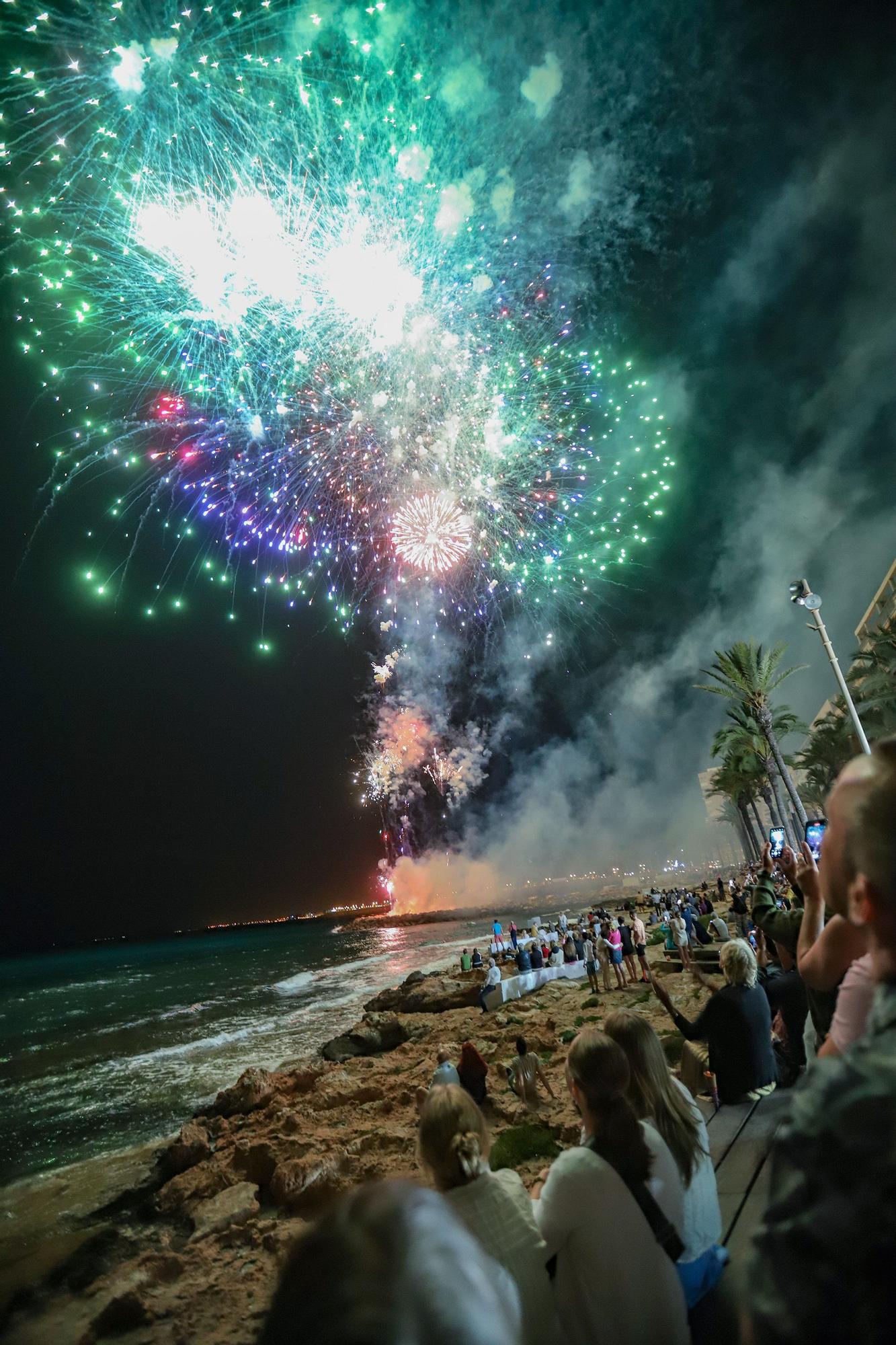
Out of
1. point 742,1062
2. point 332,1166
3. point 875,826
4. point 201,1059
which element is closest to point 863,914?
point 875,826

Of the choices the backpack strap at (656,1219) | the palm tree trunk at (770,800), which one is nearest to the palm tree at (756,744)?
the palm tree trunk at (770,800)

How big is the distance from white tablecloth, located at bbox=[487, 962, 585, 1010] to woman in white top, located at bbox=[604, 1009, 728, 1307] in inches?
643

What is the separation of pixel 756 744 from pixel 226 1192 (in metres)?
35.0

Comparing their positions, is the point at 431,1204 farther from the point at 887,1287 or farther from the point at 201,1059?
the point at 201,1059

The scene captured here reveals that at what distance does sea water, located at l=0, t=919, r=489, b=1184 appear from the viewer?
13.0 m

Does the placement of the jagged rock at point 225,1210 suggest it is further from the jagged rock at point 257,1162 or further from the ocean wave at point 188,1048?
the ocean wave at point 188,1048

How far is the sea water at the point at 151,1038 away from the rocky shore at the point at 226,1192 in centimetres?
249

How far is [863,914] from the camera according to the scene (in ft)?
4.99

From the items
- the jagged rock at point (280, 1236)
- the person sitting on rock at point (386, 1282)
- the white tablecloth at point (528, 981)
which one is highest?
the person sitting on rock at point (386, 1282)

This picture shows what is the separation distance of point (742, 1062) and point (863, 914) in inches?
177

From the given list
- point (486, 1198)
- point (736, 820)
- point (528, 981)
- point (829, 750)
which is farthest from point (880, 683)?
point (736, 820)

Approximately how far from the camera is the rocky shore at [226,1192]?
19.4 ft

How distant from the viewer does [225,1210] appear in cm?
752

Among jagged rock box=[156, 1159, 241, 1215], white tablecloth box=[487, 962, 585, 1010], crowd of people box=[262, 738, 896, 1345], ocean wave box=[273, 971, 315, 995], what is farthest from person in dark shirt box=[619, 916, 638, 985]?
ocean wave box=[273, 971, 315, 995]
